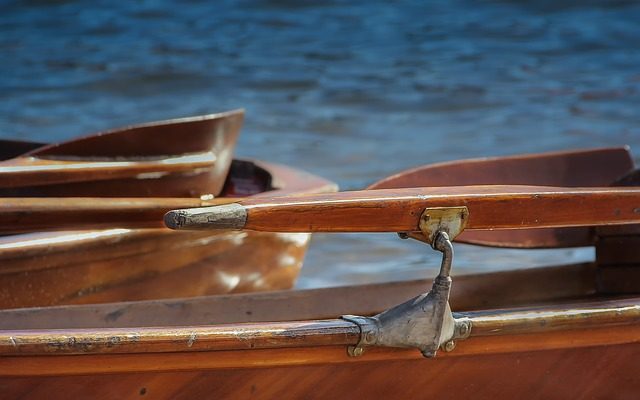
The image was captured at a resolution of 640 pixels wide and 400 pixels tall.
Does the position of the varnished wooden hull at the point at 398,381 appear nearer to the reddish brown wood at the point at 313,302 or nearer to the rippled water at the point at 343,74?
the reddish brown wood at the point at 313,302

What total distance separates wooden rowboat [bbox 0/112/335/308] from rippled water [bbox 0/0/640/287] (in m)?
2.26

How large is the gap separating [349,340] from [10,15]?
27.0 ft

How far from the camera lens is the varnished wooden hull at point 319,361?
1562 millimetres

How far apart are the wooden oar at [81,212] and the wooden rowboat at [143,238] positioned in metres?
0.01

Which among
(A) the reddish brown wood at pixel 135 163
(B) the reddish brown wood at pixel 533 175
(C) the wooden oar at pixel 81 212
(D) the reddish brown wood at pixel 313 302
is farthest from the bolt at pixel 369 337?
(A) the reddish brown wood at pixel 135 163

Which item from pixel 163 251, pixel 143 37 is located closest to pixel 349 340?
pixel 163 251

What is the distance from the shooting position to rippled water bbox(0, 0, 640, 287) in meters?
6.18

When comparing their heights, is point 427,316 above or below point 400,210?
below

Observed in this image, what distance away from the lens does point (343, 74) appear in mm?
7715

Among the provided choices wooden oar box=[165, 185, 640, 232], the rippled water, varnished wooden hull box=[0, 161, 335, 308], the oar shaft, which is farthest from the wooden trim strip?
the rippled water

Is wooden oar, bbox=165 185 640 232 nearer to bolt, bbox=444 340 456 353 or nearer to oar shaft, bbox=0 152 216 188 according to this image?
bolt, bbox=444 340 456 353

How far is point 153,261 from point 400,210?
1142mm

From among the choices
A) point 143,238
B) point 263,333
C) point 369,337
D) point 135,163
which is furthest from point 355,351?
point 135,163

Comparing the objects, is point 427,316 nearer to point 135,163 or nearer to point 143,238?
point 143,238
